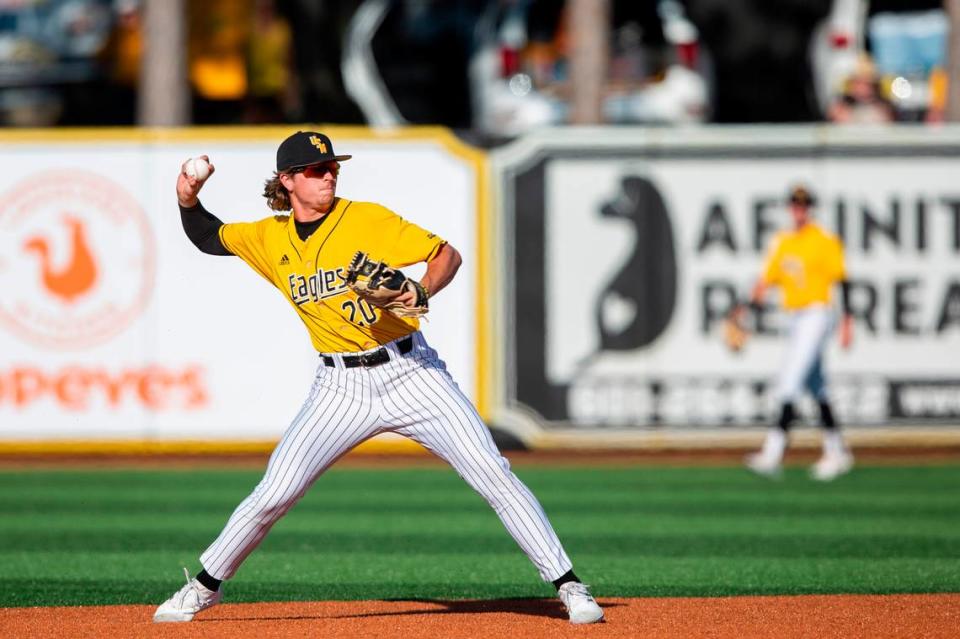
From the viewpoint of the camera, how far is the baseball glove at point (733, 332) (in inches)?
554

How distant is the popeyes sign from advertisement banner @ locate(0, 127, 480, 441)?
12mm

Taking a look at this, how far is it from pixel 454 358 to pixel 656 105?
4.95 meters

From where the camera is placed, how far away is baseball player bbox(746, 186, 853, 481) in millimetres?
12617

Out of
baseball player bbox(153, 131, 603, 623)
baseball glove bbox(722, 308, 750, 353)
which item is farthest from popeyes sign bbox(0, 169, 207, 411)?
baseball player bbox(153, 131, 603, 623)

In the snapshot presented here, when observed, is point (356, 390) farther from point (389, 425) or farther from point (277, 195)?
point (277, 195)

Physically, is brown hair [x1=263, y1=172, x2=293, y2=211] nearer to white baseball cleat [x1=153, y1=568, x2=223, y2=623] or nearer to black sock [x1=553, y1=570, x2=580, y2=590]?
white baseball cleat [x1=153, y1=568, x2=223, y2=623]

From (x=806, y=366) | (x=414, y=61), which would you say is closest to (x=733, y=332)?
(x=806, y=366)

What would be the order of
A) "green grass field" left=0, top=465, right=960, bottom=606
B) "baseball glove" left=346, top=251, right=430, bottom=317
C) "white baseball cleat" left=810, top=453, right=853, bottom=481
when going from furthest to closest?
"white baseball cleat" left=810, top=453, right=853, bottom=481, "green grass field" left=0, top=465, right=960, bottom=606, "baseball glove" left=346, top=251, right=430, bottom=317

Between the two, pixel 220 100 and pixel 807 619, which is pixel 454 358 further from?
pixel 807 619

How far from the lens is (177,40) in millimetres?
15367

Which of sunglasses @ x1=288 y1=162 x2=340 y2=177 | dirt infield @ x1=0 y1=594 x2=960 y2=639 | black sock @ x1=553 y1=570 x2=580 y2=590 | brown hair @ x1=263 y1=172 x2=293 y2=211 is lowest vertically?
dirt infield @ x1=0 y1=594 x2=960 y2=639

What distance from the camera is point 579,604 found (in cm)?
653

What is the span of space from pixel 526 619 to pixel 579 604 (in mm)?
360

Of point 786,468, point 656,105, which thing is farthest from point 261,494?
point 656,105
